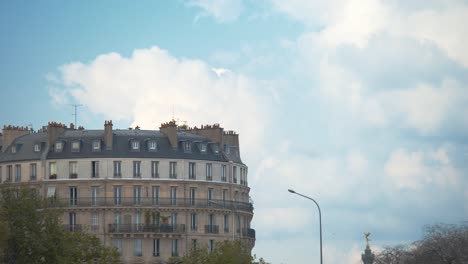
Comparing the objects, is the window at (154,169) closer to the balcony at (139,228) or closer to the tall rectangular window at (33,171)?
the balcony at (139,228)

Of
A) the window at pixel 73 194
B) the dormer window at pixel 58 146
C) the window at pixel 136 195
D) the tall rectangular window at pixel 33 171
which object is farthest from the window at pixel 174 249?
the tall rectangular window at pixel 33 171

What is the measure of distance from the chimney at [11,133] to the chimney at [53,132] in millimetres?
4453

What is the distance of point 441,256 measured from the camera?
14062 cm

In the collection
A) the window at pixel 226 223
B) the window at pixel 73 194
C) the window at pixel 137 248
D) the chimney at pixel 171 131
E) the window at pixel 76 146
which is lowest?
the window at pixel 137 248

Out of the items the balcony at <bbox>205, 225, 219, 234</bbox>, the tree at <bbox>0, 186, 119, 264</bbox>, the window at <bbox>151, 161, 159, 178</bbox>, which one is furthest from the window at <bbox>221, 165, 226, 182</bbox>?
the tree at <bbox>0, 186, 119, 264</bbox>

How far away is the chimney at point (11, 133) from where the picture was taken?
510 ft

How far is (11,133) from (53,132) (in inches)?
203

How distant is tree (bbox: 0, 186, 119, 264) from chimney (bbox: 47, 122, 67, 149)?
2737 cm

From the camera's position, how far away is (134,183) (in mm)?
151625

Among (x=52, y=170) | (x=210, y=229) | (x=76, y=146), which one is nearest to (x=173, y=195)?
(x=210, y=229)

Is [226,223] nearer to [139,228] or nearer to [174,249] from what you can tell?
[174,249]

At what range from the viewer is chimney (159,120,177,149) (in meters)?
155

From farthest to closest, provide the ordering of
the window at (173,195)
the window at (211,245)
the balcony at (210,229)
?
the balcony at (210,229), the window at (211,245), the window at (173,195)

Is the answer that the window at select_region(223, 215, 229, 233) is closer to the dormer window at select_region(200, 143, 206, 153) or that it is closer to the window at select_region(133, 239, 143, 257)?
the dormer window at select_region(200, 143, 206, 153)
